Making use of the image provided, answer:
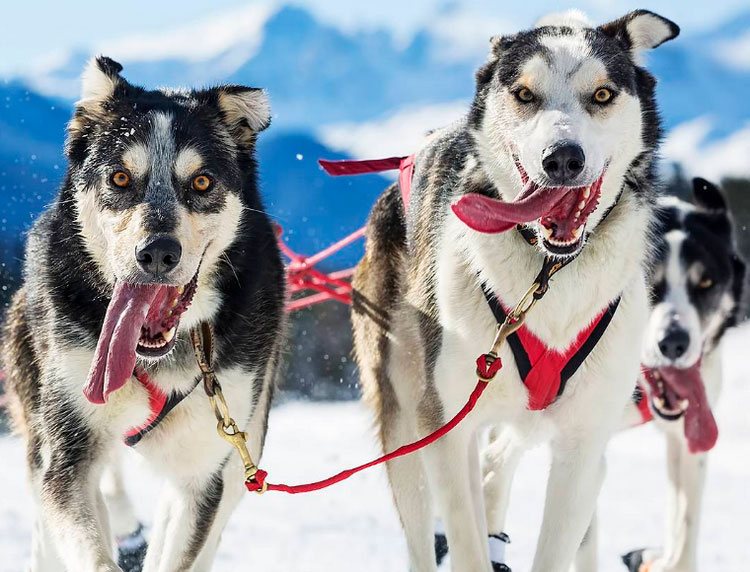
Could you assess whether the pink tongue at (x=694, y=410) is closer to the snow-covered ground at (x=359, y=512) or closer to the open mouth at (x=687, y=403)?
the open mouth at (x=687, y=403)

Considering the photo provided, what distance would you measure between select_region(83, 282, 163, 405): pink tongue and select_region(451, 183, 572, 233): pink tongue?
0.70 m

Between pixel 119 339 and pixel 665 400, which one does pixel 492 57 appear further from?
pixel 665 400

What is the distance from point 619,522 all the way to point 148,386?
9.89ft

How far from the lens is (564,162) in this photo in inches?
85.5

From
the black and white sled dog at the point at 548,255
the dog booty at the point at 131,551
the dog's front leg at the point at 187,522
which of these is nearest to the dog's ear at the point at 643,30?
the black and white sled dog at the point at 548,255

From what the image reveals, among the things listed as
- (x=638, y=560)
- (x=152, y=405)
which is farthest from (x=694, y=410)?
(x=152, y=405)

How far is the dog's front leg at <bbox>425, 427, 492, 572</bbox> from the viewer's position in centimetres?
254

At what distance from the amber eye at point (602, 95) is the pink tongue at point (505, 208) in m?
0.23

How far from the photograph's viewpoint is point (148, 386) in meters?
2.55

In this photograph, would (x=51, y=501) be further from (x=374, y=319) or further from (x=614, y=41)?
(x=614, y=41)

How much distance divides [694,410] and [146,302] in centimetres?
212

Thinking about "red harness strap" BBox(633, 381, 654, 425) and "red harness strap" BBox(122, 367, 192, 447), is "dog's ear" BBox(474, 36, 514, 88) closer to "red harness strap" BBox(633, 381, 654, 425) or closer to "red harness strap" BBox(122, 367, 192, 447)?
"red harness strap" BBox(122, 367, 192, 447)

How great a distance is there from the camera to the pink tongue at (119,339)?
7.51 ft

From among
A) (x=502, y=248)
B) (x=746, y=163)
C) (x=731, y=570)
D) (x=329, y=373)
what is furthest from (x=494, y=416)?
(x=746, y=163)
